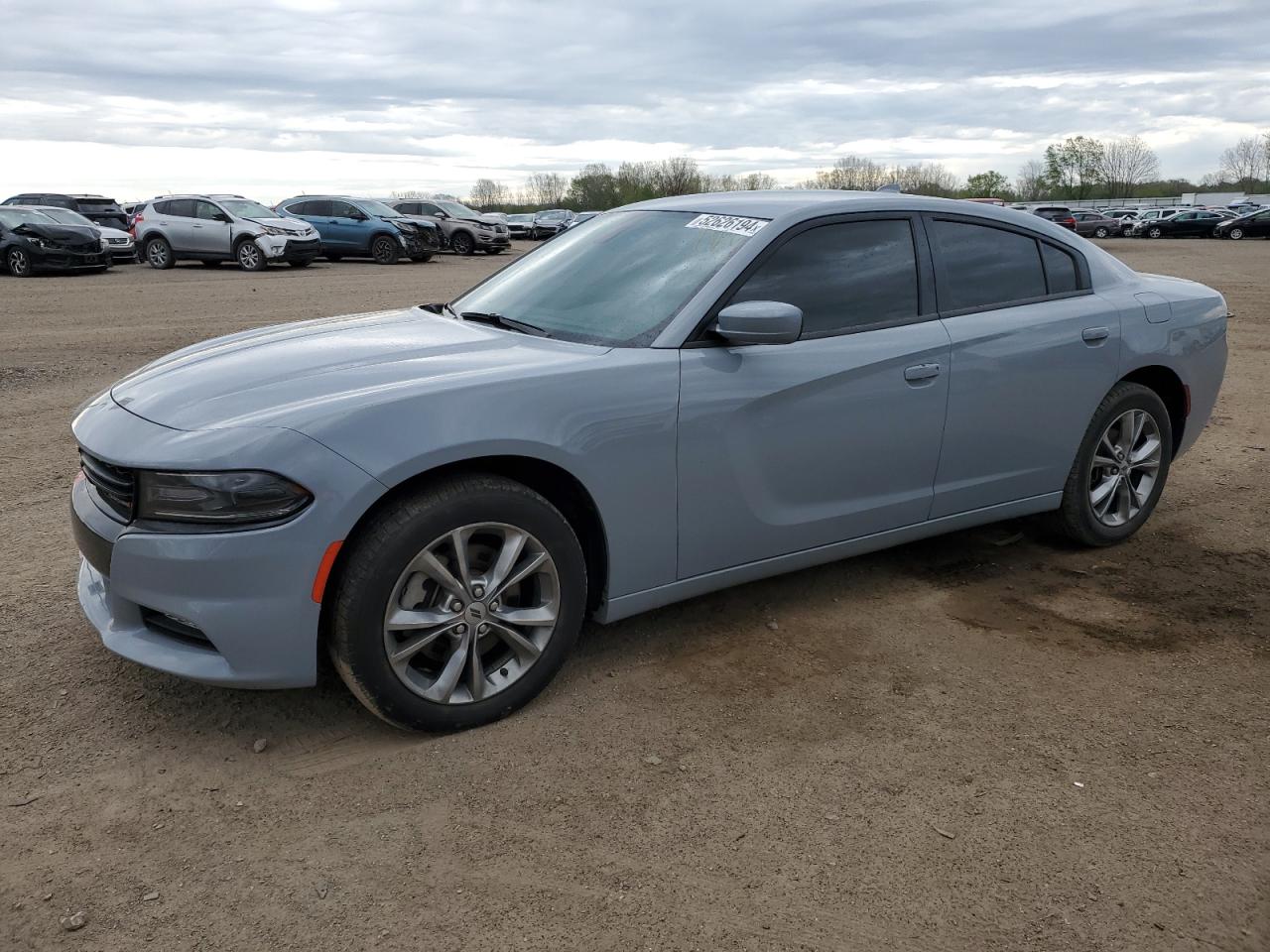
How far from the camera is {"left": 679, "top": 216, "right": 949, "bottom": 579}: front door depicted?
11.9ft

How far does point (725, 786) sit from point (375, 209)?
2729 centimetres

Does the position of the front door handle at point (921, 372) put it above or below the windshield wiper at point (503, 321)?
below

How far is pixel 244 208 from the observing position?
24.2 m

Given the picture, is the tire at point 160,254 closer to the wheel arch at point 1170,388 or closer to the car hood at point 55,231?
the car hood at point 55,231

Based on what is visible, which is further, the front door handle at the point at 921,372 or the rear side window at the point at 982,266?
the rear side window at the point at 982,266

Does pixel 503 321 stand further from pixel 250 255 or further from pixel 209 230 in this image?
pixel 209 230

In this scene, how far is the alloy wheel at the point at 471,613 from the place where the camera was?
3139mm

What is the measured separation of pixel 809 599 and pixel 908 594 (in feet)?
1.43

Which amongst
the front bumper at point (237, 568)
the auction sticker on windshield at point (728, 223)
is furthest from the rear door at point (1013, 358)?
the front bumper at point (237, 568)

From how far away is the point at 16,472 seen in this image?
6199 mm

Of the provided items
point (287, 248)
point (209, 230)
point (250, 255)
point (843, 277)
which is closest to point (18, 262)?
point (209, 230)

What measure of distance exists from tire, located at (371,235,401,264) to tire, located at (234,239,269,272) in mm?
4031

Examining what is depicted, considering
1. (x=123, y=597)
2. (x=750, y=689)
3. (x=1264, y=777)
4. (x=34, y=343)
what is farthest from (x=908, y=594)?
(x=34, y=343)

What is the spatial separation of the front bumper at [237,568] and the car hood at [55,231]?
21.4 m
